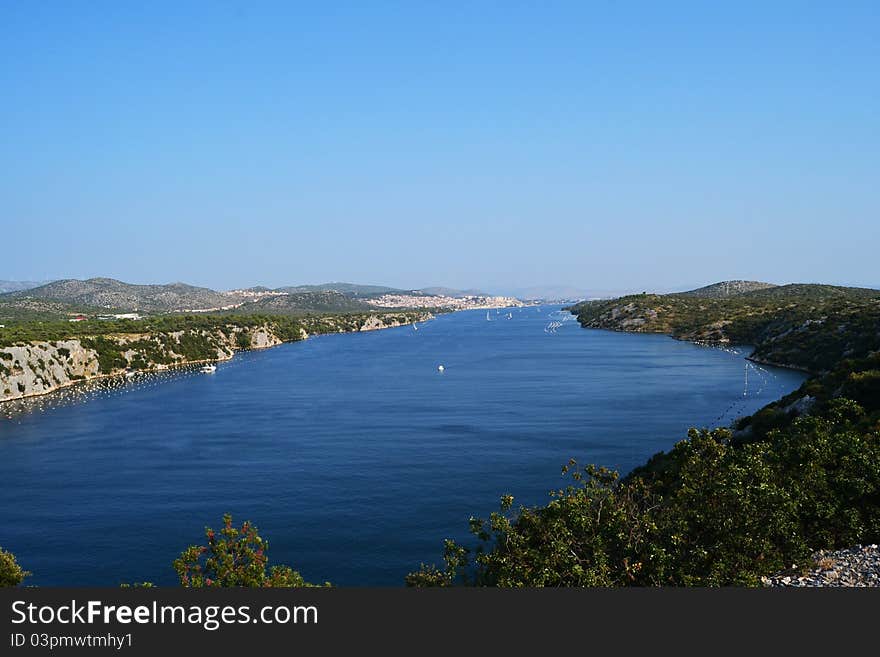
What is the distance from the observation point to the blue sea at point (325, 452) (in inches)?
1647

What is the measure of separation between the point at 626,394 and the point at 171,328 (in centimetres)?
11190

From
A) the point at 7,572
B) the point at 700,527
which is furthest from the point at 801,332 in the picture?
the point at 7,572

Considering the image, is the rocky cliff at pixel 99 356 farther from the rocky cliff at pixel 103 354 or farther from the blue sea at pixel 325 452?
the blue sea at pixel 325 452

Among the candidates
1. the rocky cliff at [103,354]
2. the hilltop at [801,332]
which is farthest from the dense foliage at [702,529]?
the rocky cliff at [103,354]

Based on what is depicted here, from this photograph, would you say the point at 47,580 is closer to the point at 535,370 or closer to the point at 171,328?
→ the point at 535,370

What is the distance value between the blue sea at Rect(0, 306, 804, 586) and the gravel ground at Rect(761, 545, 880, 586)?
22824 mm

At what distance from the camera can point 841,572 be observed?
Result: 18.3 metres

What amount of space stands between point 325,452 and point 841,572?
5105 centimetres

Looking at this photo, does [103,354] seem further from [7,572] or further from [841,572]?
[841,572]

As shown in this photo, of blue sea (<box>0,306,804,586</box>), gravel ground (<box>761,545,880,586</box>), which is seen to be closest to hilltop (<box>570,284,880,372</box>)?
blue sea (<box>0,306,804,586</box>)

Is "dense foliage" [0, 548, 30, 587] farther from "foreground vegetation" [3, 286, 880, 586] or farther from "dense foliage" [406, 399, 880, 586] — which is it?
"dense foliage" [406, 399, 880, 586]

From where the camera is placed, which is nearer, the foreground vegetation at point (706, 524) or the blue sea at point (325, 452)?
the foreground vegetation at point (706, 524)

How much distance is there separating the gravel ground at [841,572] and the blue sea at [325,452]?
22824mm

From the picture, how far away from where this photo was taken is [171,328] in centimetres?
15712
